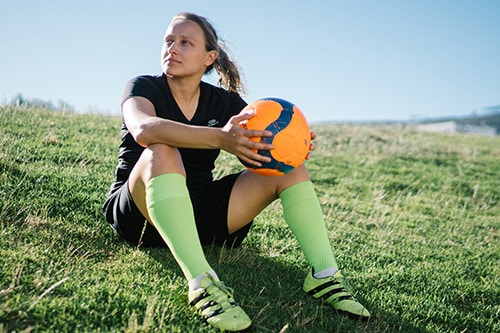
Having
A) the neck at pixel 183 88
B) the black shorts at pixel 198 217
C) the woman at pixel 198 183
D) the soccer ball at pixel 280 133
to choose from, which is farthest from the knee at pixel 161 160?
the neck at pixel 183 88

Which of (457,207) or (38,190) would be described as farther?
(457,207)

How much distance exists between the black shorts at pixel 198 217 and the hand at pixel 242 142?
674 mm

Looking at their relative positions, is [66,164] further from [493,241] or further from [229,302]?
[493,241]

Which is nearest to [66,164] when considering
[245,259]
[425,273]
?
[245,259]

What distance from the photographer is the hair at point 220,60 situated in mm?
3770

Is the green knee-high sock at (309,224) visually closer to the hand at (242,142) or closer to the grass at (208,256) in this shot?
the grass at (208,256)

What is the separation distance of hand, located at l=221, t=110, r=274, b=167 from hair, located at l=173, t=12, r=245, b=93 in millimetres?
1221

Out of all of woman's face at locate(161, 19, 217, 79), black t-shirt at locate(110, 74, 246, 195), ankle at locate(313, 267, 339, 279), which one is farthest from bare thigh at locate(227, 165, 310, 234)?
woman's face at locate(161, 19, 217, 79)

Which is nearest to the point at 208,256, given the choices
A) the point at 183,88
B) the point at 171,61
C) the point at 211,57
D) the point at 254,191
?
the point at 254,191

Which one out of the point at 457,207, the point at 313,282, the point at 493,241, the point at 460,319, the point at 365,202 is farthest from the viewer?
the point at 457,207

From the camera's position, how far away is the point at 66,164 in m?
5.59

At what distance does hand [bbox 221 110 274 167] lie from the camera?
9.05ft

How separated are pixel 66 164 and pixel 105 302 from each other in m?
3.33

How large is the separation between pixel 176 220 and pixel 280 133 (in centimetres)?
84
